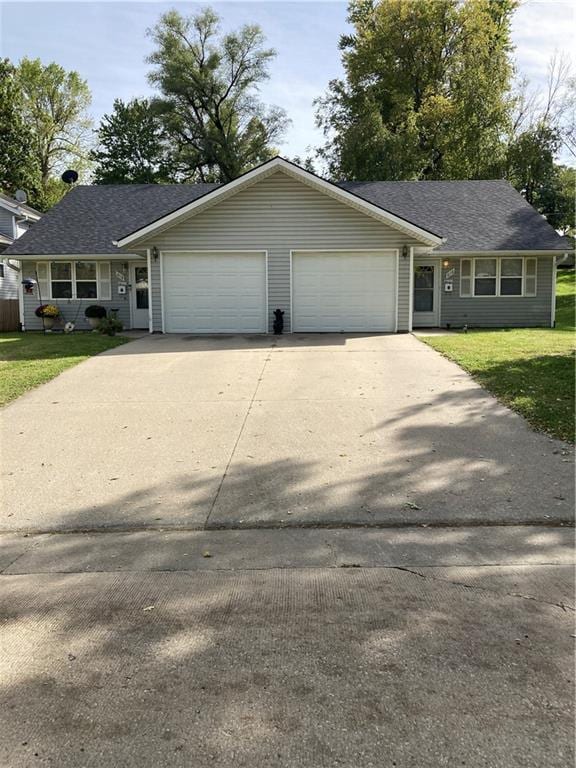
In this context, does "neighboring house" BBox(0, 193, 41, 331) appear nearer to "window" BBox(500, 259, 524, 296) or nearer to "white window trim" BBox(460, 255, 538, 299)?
"white window trim" BBox(460, 255, 538, 299)

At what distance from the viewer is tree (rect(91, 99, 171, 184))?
38344 mm

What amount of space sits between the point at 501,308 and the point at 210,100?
2818cm

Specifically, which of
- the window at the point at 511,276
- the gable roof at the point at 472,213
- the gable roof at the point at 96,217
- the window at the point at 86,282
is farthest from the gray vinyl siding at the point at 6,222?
the window at the point at 511,276

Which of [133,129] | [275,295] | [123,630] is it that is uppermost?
[133,129]

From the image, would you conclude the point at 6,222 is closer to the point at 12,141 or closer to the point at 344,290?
the point at 12,141

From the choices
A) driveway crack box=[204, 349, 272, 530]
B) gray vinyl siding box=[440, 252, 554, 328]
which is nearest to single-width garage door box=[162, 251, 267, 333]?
driveway crack box=[204, 349, 272, 530]

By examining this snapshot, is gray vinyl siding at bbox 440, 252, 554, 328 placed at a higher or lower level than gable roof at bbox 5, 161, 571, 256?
lower

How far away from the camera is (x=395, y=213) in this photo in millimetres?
18281

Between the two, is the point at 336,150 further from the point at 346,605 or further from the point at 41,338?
the point at 346,605

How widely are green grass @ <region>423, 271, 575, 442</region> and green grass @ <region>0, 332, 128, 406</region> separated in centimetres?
729

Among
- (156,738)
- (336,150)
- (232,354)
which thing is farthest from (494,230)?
(156,738)

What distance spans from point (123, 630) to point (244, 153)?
130ft

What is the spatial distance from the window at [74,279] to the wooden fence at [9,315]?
1.72m

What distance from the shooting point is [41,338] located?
16828 mm
